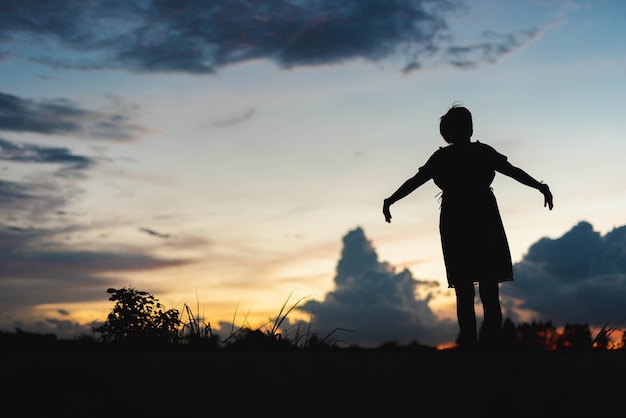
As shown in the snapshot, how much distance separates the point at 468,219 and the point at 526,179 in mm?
863

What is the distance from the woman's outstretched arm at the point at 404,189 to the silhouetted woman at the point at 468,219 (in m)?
0.19

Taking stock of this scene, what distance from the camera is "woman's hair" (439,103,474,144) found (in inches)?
275

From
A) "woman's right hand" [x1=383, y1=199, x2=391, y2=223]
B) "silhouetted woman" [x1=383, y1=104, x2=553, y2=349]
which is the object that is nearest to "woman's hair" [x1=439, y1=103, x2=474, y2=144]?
"silhouetted woman" [x1=383, y1=104, x2=553, y2=349]

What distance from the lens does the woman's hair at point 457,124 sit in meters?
6.98

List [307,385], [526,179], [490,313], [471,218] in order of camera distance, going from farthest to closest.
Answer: [526,179], [471,218], [490,313], [307,385]

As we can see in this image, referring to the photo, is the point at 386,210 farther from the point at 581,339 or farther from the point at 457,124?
the point at 581,339

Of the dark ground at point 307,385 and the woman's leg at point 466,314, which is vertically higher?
the woman's leg at point 466,314

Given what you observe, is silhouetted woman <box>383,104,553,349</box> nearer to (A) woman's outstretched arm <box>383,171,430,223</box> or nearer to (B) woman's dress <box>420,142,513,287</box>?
(B) woman's dress <box>420,142,513,287</box>

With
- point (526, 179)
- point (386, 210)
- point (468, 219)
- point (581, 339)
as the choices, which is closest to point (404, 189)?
point (386, 210)

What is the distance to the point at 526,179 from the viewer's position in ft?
24.0

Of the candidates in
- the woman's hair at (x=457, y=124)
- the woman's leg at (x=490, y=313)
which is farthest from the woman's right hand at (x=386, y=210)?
the woman's leg at (x=490, y=313)

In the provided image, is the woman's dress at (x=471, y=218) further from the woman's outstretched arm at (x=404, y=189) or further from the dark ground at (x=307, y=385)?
the dark ground at (x=307, y=385)

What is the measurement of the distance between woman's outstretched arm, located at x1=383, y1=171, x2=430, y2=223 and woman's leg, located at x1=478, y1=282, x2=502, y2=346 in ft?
3.76

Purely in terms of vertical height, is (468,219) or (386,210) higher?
(386,210)
